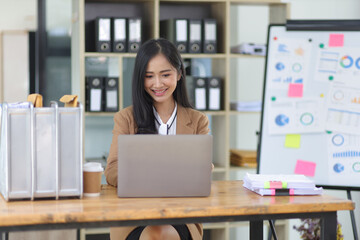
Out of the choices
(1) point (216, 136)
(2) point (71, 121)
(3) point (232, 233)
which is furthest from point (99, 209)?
(3) point (232, 233)

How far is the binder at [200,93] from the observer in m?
3.87

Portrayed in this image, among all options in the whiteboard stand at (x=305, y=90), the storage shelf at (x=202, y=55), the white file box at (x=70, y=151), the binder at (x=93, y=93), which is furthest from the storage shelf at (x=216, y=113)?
the white file box at (x=70, y=151)

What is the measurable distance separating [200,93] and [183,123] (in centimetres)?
136

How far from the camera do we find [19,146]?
1730mm

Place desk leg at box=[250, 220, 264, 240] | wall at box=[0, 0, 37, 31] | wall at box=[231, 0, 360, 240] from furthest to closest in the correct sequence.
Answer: wall at box=[0, 0, 37, 31]
wall at box=[231, 0, 360, 240]
desk leg at box=[250, 220, 264, 240]

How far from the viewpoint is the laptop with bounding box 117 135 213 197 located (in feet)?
5.82

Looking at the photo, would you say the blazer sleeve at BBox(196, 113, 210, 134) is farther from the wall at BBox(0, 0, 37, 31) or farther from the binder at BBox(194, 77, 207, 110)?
the wall at BBox(0, 0, 37, 31)

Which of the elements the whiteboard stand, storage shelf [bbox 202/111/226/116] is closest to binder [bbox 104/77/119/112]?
storage shelf [bbox 202/111/226/116]

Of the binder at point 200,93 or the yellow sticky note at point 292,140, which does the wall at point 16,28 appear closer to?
the binder at point 200,93

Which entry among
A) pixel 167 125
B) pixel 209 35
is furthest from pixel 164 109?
pixel 209 35

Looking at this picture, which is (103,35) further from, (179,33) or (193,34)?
(193,34)

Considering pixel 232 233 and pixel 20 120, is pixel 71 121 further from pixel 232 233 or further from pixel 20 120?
pixel 232 233

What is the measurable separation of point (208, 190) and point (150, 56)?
809mm

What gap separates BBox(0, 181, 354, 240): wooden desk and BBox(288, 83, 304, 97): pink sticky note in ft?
3.84
